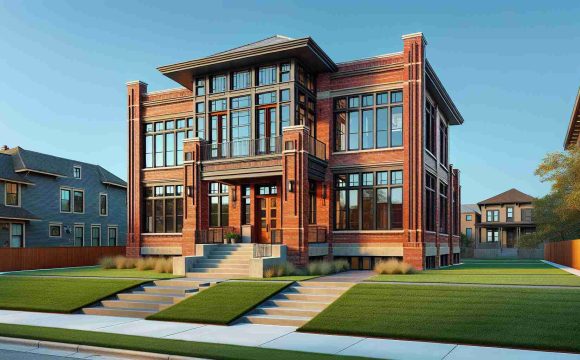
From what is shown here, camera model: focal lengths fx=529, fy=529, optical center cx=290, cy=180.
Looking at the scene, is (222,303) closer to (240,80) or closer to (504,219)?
(240,80)

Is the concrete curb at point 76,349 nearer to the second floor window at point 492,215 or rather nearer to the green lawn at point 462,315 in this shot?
the green lawn at point 462,315

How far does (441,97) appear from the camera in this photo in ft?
96.8

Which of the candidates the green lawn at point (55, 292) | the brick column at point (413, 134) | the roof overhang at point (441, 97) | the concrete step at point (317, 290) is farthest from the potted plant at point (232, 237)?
the roof overhang at point (441, 97)

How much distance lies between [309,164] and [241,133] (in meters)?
4.42

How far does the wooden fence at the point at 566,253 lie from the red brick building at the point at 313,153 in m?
6.89

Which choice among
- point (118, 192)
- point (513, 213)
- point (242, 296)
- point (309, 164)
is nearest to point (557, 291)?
point (242, 296)

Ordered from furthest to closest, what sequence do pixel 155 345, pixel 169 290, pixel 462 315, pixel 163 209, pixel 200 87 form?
pixel 163 209, pixel 200 87, pixel 169 290, pixel 462 315, pixel 155 345

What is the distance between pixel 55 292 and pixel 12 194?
21.5 m

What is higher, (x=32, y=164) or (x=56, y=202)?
(x=32, y=164)

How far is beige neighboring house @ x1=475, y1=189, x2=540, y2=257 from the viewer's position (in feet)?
243

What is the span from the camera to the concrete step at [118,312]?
53.4 ft

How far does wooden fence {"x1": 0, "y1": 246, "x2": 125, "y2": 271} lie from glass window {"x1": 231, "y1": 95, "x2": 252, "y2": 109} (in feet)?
48.6

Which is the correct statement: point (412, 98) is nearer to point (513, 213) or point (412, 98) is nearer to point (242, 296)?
point (242, 296)

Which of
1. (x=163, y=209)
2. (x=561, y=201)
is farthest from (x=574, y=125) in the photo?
(x=163, y=209)
